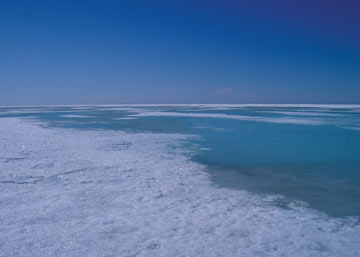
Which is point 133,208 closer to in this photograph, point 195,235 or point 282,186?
point 195,235

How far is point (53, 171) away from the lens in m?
4.65

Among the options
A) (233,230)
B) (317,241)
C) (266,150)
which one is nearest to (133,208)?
(233,230)

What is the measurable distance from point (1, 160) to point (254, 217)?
503cm

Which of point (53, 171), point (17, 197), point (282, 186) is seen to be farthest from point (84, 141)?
point (282, 186)

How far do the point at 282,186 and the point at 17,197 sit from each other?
3.57 m

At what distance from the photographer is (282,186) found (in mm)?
3951

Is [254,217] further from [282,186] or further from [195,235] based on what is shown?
[282,186]

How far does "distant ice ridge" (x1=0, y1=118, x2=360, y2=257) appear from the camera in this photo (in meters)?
2.34

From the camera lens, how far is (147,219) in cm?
288

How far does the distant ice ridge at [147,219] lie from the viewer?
2.34 m

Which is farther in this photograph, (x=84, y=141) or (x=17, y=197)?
(x=84, y=141)

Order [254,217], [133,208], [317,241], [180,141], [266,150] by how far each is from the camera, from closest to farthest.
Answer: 1. [317,241]
2. [254,217]
3. [133,208]
4. [266,150]
5. [180,141]

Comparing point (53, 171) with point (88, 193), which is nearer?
point (88, 193)

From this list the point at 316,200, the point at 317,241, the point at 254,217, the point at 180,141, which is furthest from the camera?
the point at 180,141
